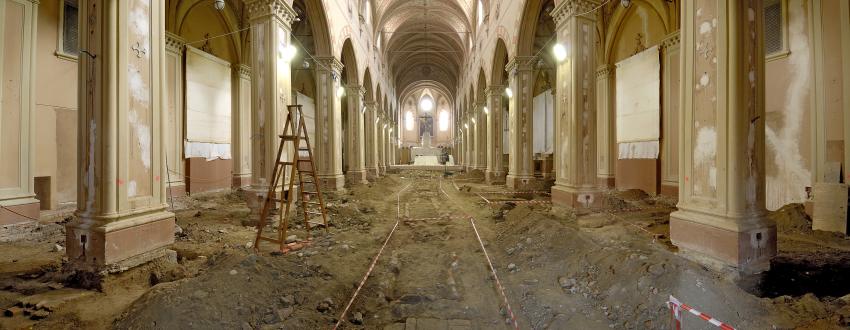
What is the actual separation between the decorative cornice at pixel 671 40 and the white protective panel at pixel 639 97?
0.27m

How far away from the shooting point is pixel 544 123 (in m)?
17.6

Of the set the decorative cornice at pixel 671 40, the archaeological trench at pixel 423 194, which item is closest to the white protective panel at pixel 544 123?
the archaeological trench at pixel 423 194

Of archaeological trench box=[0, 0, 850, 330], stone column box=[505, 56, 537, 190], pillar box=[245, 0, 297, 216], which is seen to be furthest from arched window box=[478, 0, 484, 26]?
pillar box=[245, 0, 297, 216]

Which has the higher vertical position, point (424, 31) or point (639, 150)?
point (424, 31)

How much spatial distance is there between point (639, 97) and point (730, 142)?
8371 mm

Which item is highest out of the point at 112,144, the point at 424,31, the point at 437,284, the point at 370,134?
the point at 424,31

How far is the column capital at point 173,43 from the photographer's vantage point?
1004 centimetres

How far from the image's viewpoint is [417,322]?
319 cm

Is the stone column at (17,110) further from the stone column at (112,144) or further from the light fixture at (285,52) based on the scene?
the light fixture at (285,52)

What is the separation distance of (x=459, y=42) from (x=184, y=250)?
23.8 m

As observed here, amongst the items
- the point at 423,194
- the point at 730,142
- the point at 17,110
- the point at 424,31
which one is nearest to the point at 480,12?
the point at 424,31

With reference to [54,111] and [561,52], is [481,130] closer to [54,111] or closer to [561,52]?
[561,52]

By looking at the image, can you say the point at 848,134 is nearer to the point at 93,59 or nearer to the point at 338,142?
the point at 93,59

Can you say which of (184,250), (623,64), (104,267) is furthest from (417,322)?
(623,64)
